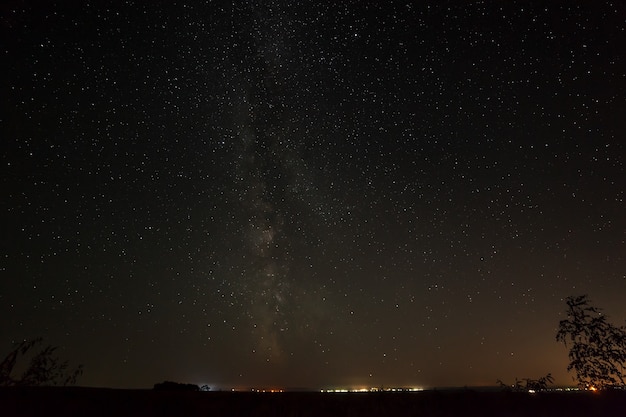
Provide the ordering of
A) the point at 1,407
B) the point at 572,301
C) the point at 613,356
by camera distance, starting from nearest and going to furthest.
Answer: the point at 1,407 < the point at 613,356 < the point at 572,301

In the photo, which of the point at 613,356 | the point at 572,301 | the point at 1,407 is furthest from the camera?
the point at 572,301

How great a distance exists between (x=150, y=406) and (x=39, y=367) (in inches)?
260

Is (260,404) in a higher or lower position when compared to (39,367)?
lower

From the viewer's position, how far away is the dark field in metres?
2.98

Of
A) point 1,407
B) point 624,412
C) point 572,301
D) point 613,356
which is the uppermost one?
point 572,301

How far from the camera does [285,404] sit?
302 cm

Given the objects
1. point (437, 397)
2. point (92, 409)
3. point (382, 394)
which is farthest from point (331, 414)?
point (92, 409)

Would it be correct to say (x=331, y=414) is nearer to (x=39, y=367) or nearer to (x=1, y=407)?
(x=1, y=407)

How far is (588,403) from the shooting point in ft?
10.2

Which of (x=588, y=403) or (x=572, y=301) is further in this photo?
(x=572, y=301)

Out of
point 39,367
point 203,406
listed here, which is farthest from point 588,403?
point 39,367

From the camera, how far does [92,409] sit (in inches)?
118

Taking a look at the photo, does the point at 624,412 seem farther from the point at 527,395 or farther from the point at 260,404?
the point at 260,404

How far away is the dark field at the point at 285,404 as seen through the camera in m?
2.98
